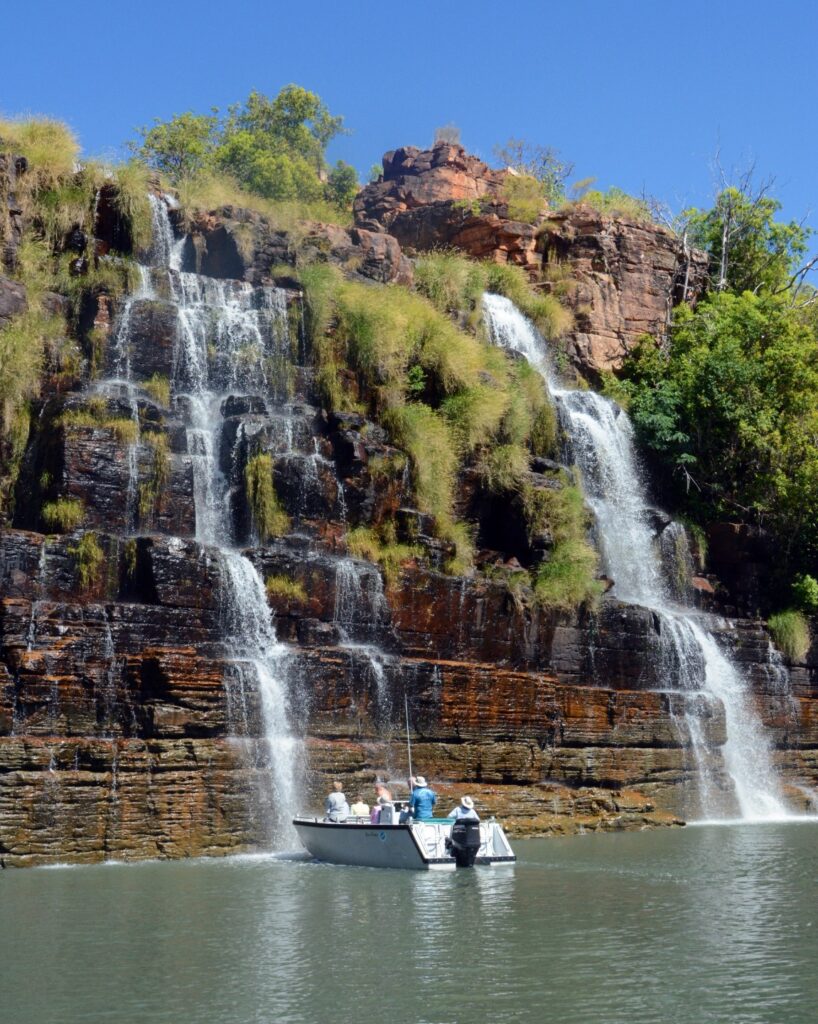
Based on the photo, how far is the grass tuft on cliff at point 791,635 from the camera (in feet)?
116

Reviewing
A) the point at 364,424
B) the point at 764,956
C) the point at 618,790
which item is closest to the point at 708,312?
the point at 364,424

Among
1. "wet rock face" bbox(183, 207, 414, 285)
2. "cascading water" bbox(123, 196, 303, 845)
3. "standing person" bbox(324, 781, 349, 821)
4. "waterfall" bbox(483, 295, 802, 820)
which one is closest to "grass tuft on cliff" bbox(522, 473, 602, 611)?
"waterfall" bbox(483, 295, 802, 820)

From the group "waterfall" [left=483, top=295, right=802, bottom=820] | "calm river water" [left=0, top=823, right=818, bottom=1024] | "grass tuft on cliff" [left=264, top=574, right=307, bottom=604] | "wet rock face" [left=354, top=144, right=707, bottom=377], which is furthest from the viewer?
"wet rock face" [left=354, top=144, right=707, bottom=377]

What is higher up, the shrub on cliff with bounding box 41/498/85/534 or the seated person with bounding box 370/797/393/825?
the shrub on cliff with bounding box 41/498/85/534

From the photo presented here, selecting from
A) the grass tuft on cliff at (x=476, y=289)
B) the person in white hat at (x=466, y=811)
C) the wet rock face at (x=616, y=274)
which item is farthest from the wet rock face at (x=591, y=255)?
the person in white hat at (x=466, y=811)

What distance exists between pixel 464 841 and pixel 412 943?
653 cm

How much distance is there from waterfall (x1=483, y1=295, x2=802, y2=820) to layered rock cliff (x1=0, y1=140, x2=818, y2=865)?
60cm

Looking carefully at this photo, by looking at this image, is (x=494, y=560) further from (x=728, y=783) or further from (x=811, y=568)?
(x=811, y=568)

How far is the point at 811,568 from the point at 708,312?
10340 mm

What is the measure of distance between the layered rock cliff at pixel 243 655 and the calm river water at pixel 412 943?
195 cm

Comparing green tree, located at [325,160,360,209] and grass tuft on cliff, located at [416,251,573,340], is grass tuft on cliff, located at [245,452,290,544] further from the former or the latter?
green tree, located at [325,160,360,209]

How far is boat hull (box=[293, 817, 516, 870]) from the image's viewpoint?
826 inches

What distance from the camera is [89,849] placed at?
71.1 ft

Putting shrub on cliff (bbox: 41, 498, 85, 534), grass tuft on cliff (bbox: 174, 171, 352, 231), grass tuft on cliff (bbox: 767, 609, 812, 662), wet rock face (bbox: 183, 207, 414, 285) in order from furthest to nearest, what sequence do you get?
grass tuft on cliff (bbox: 174, 171, 352, 231) < wet rock face (bbox: 183, 207, 414, 285) < grass tuft on cliff (bbox: 767, 609, 812, 662) < shrub on cliff (bbox: 41, 498, 85, 534)
